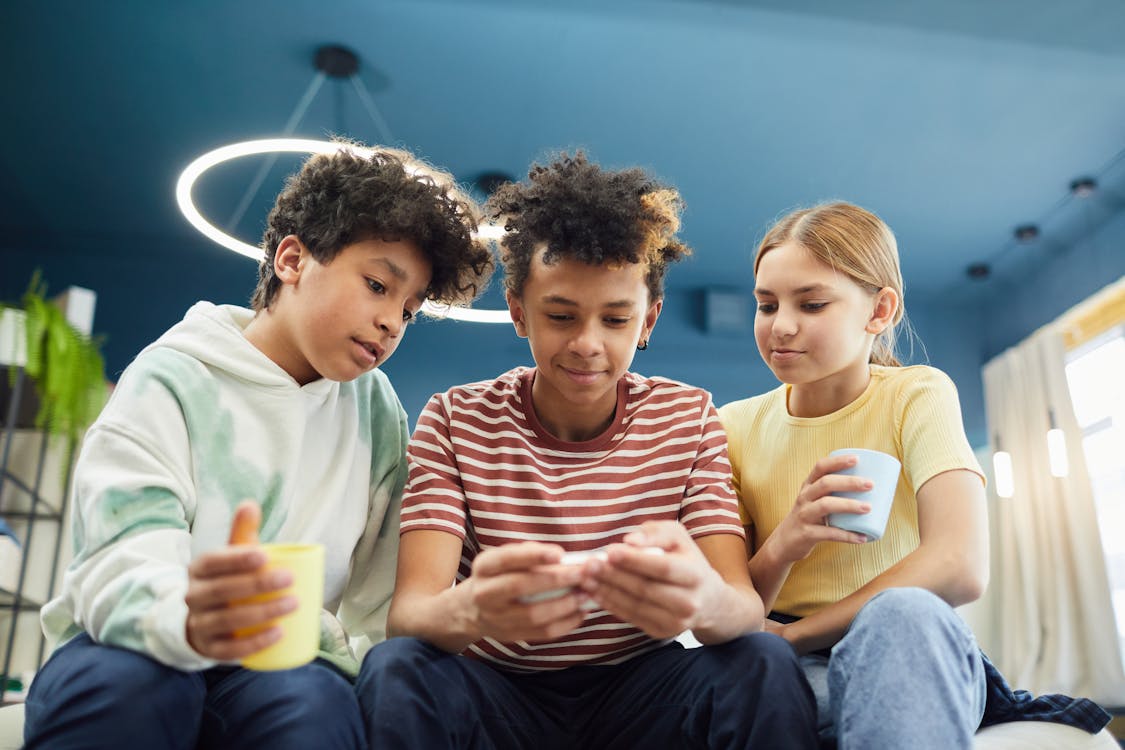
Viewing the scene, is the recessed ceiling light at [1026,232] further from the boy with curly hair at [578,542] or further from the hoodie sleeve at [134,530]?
the hoodie sleeve at [134,530]

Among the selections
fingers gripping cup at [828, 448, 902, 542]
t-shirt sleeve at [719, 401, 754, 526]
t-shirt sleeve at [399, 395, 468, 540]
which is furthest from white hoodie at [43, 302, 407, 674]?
fingers gripping cup at [828, 448, 902, 542]

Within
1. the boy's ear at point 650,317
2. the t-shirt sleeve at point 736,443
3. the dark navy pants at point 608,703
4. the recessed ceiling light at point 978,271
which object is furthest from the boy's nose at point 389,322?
the recessed ceiling light at point 978,271

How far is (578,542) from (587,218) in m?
0.45

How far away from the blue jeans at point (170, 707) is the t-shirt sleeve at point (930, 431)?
88 centimetres

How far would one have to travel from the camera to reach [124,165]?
4793mm

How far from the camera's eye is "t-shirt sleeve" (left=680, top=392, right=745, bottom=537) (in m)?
1.27

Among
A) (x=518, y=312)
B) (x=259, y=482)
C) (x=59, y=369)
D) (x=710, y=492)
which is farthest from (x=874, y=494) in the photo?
(x=59, y=369)

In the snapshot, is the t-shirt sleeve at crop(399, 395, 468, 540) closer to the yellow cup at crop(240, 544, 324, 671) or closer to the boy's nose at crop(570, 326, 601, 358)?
the boy's nose at crop(570, 326, 601, 358)

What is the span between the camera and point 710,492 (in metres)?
1.31

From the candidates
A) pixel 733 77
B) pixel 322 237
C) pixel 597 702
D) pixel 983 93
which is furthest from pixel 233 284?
pixel 597 702

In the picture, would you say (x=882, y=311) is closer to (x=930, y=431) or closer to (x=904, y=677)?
(x=930, y=431)

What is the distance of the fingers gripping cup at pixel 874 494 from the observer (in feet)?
3.82

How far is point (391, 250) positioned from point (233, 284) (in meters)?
4.68

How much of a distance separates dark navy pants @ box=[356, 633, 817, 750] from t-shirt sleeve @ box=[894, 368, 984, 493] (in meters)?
0.47
